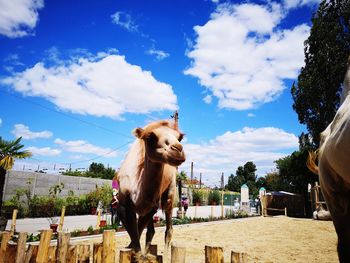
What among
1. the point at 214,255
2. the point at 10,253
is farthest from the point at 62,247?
the point at 214,255

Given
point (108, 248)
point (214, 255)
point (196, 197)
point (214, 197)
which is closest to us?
point (214, 255)

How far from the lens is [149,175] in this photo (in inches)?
139

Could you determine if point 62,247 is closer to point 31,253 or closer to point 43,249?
point 43,249

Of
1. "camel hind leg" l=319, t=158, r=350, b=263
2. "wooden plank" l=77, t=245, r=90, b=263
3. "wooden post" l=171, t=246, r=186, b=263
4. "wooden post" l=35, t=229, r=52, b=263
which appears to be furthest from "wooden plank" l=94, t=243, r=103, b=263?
"camel hind leg" l=319, t=158, r=350, b=263

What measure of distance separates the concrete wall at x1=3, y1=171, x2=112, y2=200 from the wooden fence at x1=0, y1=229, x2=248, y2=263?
19.0m

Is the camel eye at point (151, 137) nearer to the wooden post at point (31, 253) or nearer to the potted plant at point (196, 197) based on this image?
the wooden post at point (31, 253)

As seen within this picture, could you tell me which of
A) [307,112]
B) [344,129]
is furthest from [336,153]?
[307,112]

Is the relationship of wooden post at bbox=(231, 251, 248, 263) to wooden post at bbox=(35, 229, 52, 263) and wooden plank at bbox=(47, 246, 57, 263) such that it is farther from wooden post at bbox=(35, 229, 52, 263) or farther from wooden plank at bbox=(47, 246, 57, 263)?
wooden post at bbox=(35, 229, 52, 263)

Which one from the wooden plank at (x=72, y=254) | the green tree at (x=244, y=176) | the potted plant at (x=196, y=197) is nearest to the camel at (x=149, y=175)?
the wooden plank at (x=72, y=254)

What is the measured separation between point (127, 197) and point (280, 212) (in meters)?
28.5

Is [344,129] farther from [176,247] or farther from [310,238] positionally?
[310,238]

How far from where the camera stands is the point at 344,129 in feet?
5.25

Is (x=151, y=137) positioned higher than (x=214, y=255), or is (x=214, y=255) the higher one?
(x=151, y=137)

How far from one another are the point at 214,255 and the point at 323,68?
924 inches
